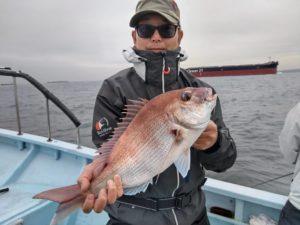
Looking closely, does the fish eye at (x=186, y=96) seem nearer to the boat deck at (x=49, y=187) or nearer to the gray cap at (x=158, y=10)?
the gray cap at (x=158, y=10)

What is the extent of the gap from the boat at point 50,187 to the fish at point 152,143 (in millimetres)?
1628

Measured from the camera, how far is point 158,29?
2.23 meters

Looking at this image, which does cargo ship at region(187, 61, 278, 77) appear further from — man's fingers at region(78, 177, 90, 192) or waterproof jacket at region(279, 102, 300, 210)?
man's fingers at region(78, 177, 90, 192)

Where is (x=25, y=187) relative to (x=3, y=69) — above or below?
below

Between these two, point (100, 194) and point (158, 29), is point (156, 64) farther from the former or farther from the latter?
point (100, 194)

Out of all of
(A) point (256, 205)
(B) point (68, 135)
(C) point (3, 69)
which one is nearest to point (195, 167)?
(A) point (256, 205)

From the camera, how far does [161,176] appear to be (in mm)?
2150

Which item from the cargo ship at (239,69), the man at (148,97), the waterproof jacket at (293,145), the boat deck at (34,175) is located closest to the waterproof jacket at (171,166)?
the man at (148,97)

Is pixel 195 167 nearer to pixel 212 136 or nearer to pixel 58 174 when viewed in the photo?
pixel 212 136

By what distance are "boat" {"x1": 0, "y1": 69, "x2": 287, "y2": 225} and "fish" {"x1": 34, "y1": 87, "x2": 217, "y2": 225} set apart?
1.63 meters

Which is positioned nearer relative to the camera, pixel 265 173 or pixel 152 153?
pixel 152 153

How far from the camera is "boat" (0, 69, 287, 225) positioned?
3.13m

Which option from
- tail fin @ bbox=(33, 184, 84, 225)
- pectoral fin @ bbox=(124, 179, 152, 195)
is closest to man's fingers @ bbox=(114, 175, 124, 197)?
pectoral fin @ bbox=(124, 179, 152, 195)

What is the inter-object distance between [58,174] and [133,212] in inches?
108
